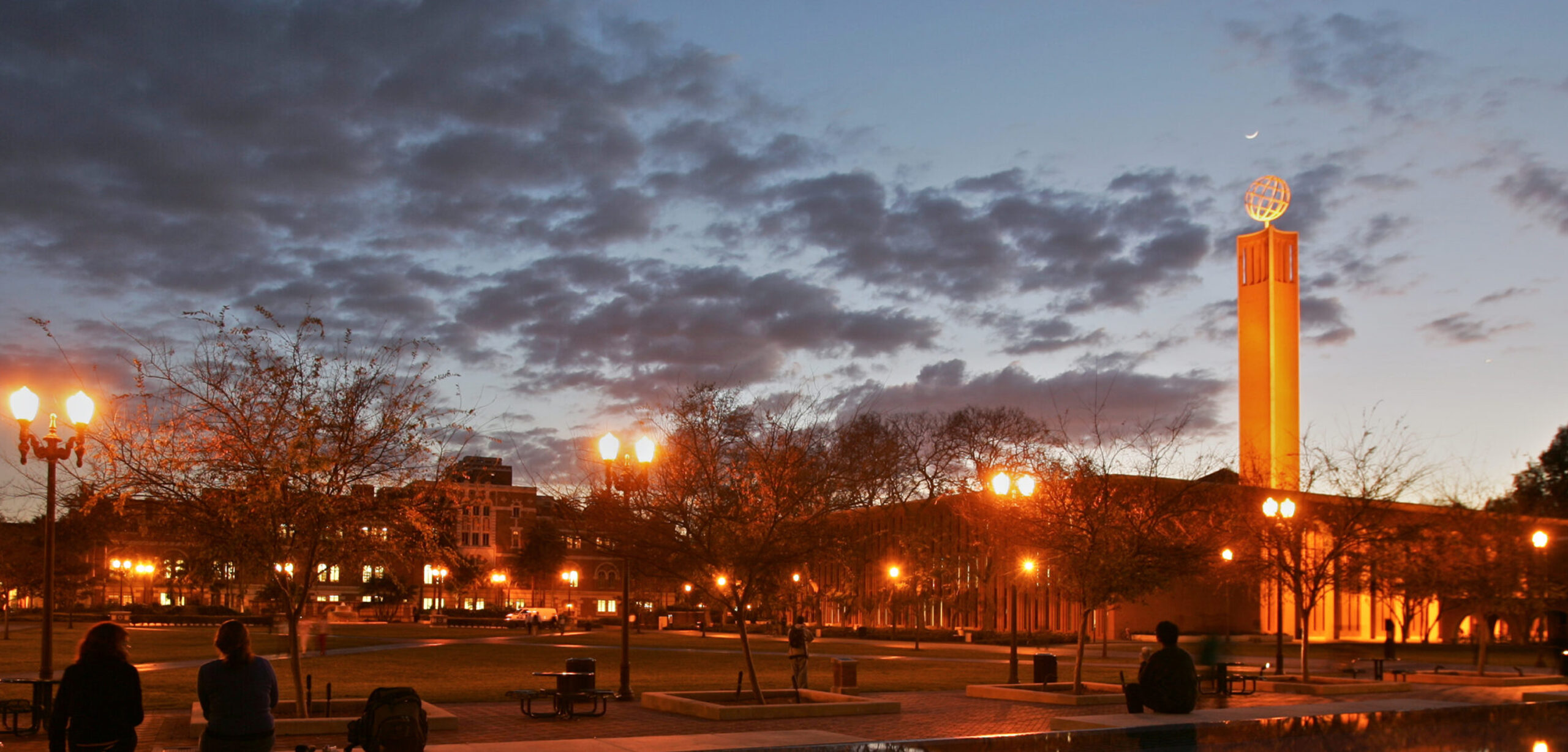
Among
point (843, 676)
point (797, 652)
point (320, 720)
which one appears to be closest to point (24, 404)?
point (320, 720)

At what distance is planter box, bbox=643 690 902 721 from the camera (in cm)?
1875

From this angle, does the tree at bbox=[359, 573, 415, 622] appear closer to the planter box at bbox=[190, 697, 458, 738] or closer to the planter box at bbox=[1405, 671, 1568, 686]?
the planter box at bbox=[1405, 671, 1568, 686]

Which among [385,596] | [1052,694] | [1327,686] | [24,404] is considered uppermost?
[24,404]

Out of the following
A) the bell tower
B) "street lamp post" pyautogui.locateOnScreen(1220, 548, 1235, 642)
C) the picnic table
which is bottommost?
"street lamp post" pyautogui.locateOnScreen(1220, 548, 1235, 642)

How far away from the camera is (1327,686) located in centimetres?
2616

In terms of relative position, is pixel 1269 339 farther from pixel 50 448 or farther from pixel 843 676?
pixel 50 448

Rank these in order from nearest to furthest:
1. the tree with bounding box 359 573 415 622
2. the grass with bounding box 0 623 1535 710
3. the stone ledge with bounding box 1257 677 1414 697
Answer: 1. the stone ledge with bounding box 1257 677 1414 697
2. the grass with bounding box 0 623 1535 710
3. the tree with bounding box 359 573 415 622

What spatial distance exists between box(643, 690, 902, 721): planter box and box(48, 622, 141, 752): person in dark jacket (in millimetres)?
10845

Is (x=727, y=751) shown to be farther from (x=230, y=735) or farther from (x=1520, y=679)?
(x=1520, y=679)

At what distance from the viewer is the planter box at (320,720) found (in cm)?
1570

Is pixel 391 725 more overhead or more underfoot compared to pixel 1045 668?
more overhead

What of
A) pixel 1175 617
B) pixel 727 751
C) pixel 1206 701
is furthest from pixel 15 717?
pixel 1175 617

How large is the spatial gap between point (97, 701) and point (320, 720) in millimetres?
7523

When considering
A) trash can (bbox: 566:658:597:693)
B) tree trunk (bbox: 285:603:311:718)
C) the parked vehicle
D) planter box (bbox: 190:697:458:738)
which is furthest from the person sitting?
the parked vehicle
